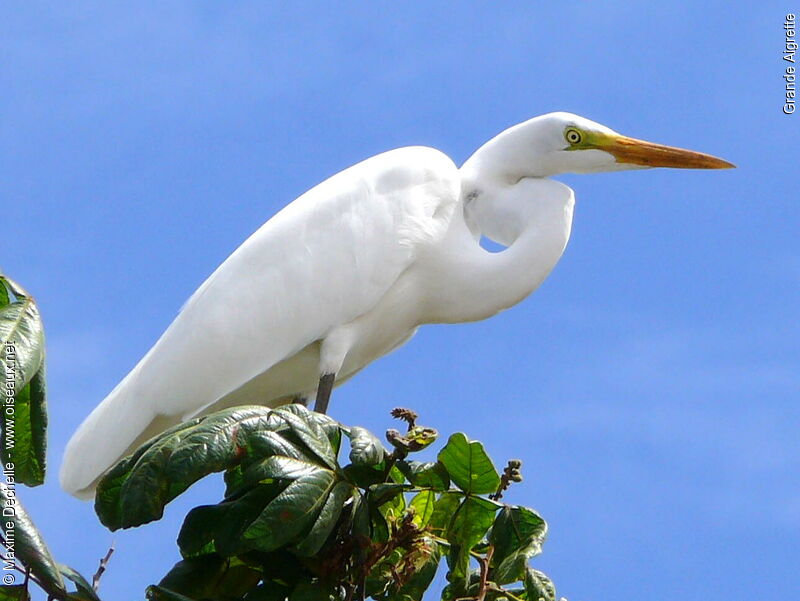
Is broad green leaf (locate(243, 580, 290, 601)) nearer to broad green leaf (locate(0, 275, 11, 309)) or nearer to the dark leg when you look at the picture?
broad green leaf (locate(0, 275, 11, 309))

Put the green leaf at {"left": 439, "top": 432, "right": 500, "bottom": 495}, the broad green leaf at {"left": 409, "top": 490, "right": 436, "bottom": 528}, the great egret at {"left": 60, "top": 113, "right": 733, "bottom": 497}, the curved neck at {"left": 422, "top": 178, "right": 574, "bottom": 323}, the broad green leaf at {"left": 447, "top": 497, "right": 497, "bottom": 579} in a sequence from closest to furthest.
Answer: the green leaf at {"left": 439, "top": 432, "right": 500, "bottom": 495}, the broad green leaf at {"left": 447, "top": 497, "right": 497, "bottom": 579}, the broad green leaf at {"left": 409, "top": 490, "right": 436, "bottom": 528}, the great egret at {"left": 60, "top": 113, "right": 733, "bottom": 497}, the curved neck at {"left": 422, "top": 178, "right": 574, "bottom": 323}

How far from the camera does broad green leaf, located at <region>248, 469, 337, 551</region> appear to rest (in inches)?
110

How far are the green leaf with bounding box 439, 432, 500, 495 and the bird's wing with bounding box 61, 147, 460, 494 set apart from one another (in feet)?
5.03

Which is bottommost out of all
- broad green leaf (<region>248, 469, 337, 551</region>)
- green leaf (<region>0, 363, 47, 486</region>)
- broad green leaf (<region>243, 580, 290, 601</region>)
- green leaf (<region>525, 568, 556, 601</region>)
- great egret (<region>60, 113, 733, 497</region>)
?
green leaf (<region>0, 363, 47, 486</region>)

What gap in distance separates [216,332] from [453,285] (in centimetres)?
85

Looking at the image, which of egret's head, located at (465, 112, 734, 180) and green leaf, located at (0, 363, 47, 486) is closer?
green leaf, located at (0, 363, 47, 486)

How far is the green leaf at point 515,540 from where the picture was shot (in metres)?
3.00

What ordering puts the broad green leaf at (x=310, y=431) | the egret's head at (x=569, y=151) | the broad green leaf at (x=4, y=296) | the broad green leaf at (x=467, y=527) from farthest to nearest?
the egret's head at (x=569, y=151) < the broad green leaf at (x=467, y=527) < the broad green leaf at (x=310, y=431) < the broad green leaf at (x=4, y=296)

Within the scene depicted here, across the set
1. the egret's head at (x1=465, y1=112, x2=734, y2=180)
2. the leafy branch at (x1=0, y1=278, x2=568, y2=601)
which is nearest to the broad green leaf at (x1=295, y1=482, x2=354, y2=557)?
the leafy branch at (x1=0, y1=278, x2=568, y2=601)

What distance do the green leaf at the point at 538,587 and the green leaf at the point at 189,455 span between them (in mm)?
536

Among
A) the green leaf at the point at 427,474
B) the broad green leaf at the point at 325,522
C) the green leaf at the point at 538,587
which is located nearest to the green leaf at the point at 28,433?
the broad green leaf at the point at 325,522

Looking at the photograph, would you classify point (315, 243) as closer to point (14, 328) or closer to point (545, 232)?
point (545, 232)

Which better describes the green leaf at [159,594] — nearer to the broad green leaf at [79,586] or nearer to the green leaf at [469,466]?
the broad green leaf at [79,586]

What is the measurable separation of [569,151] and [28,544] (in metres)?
3.17
